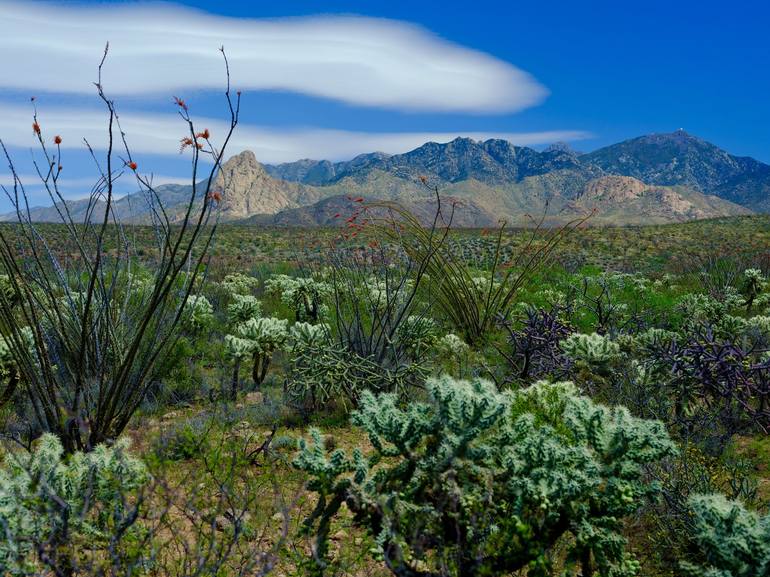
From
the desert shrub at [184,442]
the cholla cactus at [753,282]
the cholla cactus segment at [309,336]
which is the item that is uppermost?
the cholla cactus at [753,282]

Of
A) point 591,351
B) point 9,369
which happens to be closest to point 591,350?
point 591,351

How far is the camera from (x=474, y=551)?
2582 mm

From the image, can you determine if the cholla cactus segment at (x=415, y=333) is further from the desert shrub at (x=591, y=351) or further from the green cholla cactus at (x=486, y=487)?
the green cholla cactus at (x=486, y=487)

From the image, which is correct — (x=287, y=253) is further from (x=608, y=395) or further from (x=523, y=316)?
(x=608, y=395)

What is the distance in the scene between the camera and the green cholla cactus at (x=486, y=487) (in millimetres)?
2543

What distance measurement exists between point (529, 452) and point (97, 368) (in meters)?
3.54

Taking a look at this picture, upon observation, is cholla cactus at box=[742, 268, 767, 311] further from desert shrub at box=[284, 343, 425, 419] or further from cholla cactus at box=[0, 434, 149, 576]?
cholla cactus at box=[0, 434, 149, 576]

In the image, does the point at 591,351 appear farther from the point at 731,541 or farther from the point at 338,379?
the point at 731,541

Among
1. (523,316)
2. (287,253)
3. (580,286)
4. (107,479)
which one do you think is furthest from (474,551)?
(287,253)

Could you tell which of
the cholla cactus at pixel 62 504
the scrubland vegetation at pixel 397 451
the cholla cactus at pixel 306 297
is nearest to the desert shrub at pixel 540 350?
the scrubland vegetation at pixel 397 451

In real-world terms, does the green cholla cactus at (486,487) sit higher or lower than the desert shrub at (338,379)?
higher

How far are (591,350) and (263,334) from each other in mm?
3696

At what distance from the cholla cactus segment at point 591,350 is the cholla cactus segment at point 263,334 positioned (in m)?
3.25

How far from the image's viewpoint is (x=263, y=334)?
7117 mm
